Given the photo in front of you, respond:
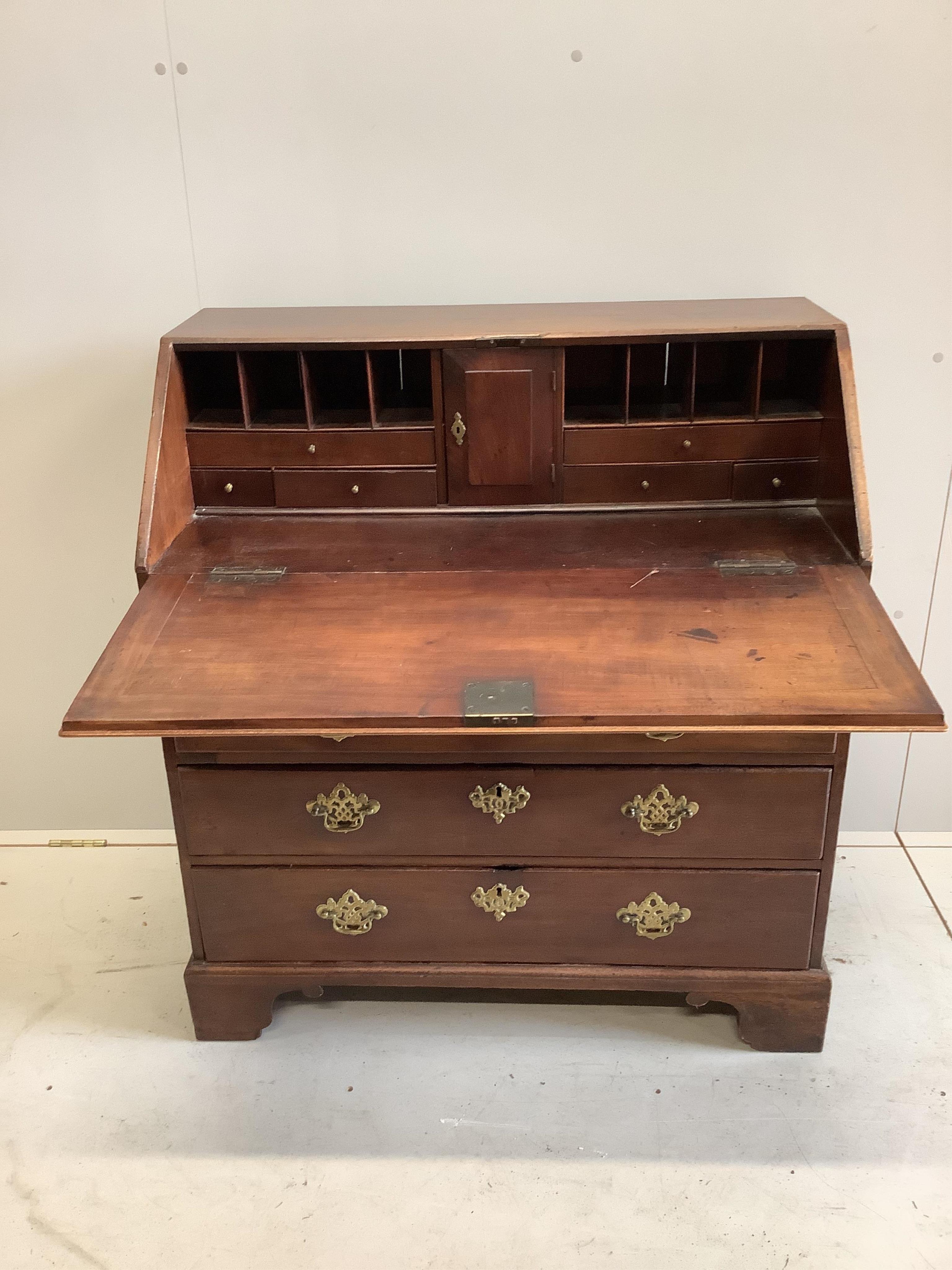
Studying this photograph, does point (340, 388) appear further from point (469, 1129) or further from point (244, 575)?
point (469, 1129)

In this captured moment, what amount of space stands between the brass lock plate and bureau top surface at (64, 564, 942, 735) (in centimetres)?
1

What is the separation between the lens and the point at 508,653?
163 cm

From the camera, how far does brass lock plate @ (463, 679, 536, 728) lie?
1496 mm

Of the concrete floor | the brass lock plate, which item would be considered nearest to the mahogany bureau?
the brass lock plate

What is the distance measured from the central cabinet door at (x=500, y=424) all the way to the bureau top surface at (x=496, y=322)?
0.17ft

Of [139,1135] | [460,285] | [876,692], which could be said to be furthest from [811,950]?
[460,285]

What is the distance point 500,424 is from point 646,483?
31 centimetres

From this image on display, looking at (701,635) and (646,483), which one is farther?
(646,483)

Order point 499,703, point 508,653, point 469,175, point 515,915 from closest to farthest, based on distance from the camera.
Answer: point 499,703
point 508,653
point 515,915
point 469,175

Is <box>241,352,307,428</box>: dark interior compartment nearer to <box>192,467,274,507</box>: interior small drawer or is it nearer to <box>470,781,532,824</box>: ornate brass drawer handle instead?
<box>192,467,274,507</box>: interior small drawer

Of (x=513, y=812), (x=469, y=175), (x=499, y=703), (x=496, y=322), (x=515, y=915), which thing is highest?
(x=469, y=175)

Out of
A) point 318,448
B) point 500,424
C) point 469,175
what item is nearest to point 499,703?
point 500,424

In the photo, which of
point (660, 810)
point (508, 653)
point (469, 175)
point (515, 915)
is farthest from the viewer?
point (469, 175)

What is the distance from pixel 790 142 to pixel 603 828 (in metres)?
1.41
